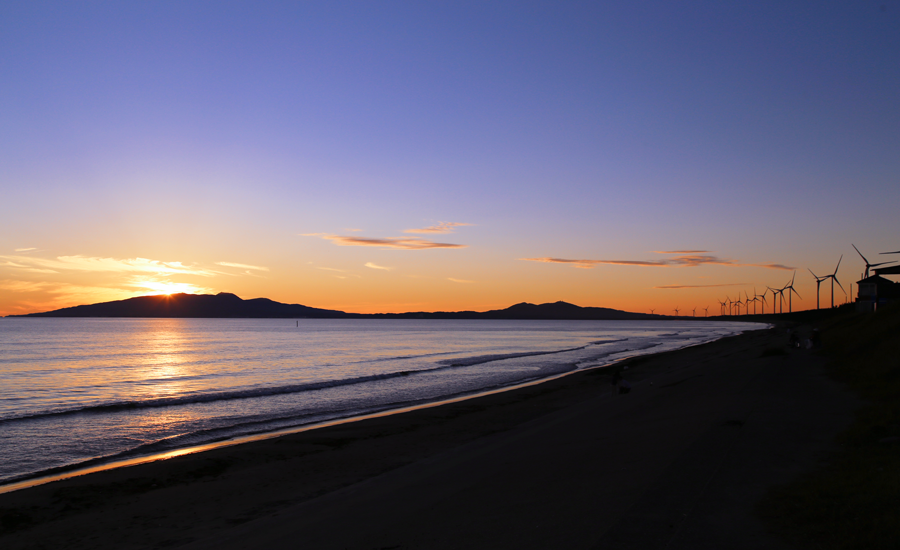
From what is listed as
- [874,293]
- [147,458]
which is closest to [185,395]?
[147,458]

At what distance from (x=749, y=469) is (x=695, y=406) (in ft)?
28.3

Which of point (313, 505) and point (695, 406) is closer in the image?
point (313, 505)

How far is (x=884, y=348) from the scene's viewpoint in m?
23.7

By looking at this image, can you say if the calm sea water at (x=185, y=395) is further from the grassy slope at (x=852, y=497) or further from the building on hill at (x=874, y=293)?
the building on hill at (x=874, y=293)

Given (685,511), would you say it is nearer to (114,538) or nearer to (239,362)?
(114,538)

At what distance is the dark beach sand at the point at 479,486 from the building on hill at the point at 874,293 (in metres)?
55.8

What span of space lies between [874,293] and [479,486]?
7001cm

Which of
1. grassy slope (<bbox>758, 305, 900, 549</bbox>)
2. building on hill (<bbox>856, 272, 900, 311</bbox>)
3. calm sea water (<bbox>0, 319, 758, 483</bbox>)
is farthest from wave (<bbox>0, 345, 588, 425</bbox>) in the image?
building on hill (<bbox>856, 272, 900, 311</bbox>)

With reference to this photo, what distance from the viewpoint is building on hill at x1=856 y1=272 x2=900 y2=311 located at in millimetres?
62816

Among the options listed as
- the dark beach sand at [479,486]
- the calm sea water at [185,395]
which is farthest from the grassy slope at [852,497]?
the calm sea water at [185,395]

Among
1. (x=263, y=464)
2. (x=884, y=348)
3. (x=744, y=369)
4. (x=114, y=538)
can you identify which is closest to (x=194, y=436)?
(x=263, y=464)

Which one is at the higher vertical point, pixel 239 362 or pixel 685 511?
pixel 685 511

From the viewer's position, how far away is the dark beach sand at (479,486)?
7.79 meters

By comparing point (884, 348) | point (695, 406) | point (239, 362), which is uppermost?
point (884, 348)
